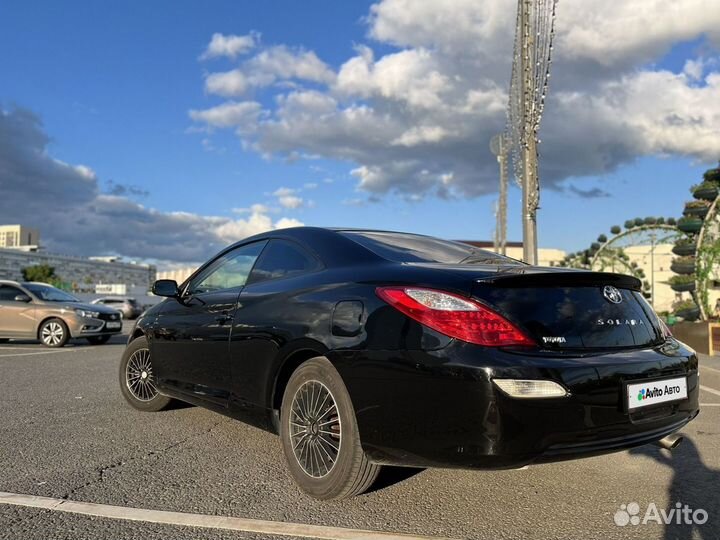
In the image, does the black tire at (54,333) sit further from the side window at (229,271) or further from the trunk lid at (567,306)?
the trunk lid at (567,306)

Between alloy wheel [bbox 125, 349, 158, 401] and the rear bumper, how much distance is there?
9.49 feet

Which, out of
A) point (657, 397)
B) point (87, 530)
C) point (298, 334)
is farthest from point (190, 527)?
point (657, 397)

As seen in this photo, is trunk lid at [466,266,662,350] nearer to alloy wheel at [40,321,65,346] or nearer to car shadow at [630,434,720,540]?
car shadow at [630,434,720,540]

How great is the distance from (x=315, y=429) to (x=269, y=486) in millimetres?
460

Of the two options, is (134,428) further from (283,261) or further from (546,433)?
(546,433)

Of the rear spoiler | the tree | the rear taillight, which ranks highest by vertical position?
the tree

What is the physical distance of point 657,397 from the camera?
289 centimetres

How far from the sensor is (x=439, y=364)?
2588 mm

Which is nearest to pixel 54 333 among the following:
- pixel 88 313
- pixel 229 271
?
pixel 88 313

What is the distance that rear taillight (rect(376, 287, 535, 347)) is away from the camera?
2.60m

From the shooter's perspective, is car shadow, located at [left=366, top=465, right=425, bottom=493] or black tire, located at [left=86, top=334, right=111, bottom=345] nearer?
car shadow, located at [left=366, top=465, right=425, bottom=493]

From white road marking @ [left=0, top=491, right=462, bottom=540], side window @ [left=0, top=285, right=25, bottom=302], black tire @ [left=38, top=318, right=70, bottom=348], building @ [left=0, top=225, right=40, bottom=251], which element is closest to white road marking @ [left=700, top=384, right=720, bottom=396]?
white road marking @ [left=0, top=491, right=462, bottom=540]

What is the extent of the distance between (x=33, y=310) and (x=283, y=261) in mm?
10617

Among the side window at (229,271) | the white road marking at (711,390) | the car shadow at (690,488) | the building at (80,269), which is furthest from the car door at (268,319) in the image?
the building at (80,269)
